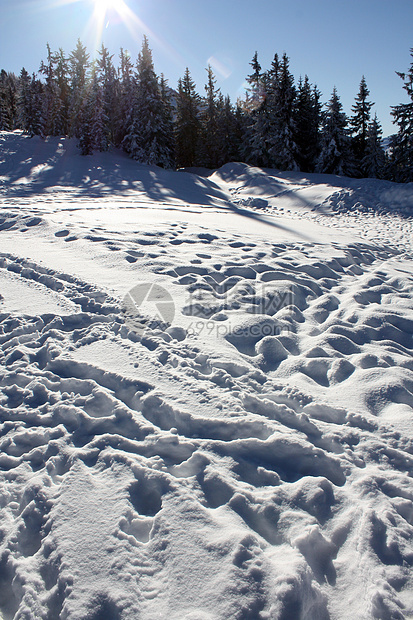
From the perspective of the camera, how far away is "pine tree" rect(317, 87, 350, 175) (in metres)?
24.0

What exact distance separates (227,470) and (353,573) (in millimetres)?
885

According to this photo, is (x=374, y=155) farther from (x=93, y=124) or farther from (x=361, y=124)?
(x=93, y=124)

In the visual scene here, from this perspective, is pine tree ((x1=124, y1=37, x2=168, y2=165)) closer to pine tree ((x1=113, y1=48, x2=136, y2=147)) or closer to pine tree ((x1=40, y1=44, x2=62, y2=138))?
pine tree ((x1=113, y1=48, x2=136, y2=147))

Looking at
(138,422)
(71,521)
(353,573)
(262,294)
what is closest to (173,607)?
(71,521)

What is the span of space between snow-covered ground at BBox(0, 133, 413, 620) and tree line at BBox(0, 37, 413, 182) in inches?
879

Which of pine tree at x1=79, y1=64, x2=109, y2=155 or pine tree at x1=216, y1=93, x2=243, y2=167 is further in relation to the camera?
pine tree at x1=216, y1=93, x2=243, y2=167

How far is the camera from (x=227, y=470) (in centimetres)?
242

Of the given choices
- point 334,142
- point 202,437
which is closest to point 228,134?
point 334,142

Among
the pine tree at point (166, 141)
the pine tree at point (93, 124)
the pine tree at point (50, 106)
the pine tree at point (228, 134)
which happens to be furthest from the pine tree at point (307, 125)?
the pine tree at point (50, 106)

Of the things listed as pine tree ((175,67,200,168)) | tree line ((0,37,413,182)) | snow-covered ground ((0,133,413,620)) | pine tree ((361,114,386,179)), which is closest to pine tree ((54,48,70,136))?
tree line ((0,37,413,182))

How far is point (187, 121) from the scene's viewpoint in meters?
35.5

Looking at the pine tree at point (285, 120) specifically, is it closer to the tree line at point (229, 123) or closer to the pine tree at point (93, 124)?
the tree line at point (229, 123)

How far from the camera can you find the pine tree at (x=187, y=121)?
35125mm

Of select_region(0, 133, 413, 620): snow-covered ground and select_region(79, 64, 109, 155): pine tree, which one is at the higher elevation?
select_region(79, 64, 109, 155): pine tree
